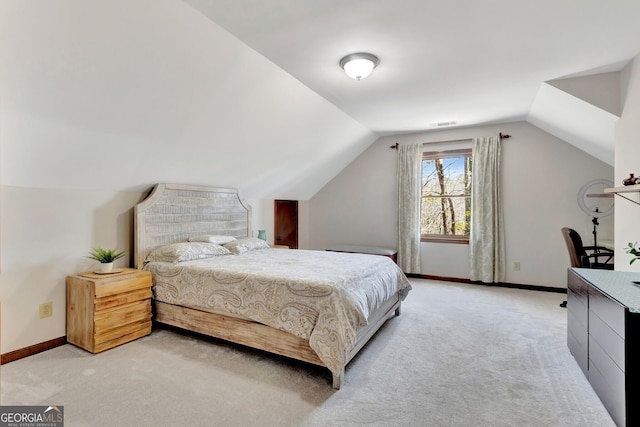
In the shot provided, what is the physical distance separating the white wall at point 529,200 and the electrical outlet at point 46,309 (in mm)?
4506

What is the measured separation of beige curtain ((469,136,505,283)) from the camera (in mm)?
4727

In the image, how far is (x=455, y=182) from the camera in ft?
17.1

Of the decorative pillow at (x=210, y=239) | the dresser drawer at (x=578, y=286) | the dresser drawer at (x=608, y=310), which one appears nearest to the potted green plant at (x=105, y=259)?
the decorative pillow at (x=210, y=239)

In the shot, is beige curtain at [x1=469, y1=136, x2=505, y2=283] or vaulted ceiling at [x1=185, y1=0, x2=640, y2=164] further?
beige curtain at [x1=469, y1=136, x2=505, y2=283]

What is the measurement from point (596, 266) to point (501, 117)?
2.20 metres

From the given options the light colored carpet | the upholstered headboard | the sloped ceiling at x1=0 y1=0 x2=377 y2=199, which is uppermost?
the sloped ceiling at x1=0 y1=0 x2=377 y2=199

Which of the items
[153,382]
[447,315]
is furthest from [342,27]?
[447,315]

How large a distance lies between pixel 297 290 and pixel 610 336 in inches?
72.9

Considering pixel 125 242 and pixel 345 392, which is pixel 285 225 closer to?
pixel 125 242

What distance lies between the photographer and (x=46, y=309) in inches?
105

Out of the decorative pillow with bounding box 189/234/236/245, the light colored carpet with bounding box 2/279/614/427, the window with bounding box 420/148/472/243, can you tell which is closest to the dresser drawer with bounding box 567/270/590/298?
the light colored carpet with bounding box 2/279/614/427

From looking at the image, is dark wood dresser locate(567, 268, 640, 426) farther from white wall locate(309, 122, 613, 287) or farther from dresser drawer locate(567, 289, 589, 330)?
white wall locate(309, 122, 613, 287)

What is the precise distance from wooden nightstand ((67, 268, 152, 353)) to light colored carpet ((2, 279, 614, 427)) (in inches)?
4.1
